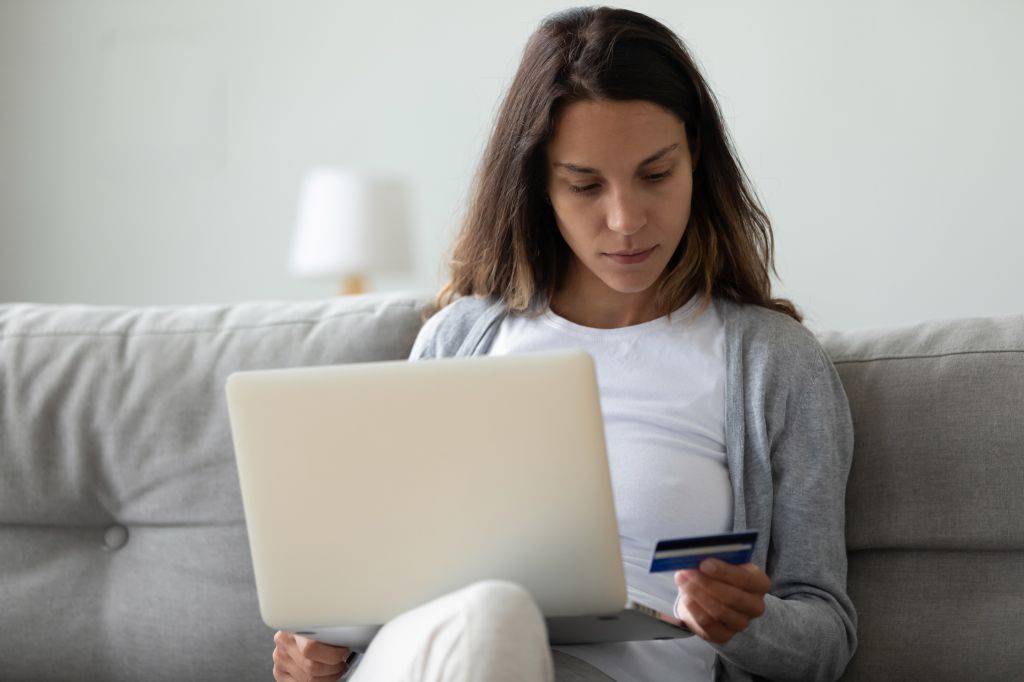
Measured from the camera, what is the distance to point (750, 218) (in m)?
1.37

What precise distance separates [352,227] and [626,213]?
182cm

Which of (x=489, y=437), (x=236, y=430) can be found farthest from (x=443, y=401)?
(x=236, y=430)

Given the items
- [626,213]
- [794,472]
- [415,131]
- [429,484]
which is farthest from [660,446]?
[415,131]

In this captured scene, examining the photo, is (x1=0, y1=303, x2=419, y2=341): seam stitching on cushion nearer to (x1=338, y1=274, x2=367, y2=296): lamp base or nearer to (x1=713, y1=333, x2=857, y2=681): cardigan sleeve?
(x1=713, y1=333, x2=857, y2=681): cardigan sleeve

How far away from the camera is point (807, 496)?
119 cm

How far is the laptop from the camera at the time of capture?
2.81 feet

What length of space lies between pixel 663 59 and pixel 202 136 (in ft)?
7.73

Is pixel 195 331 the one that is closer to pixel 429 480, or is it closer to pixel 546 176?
pixel 546 176

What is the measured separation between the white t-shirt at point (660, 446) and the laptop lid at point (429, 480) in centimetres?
25

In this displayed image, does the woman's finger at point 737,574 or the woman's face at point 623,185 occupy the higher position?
the woman's face at point 623,185

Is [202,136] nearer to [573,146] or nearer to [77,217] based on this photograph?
[77,217]

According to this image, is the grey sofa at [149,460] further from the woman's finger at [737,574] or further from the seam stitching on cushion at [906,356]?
the woman's finger at [737,574]

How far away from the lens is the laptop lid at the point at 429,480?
2.81 feet

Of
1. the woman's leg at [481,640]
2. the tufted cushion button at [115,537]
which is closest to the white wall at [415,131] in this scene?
the tufted cushion button at [115,537]
